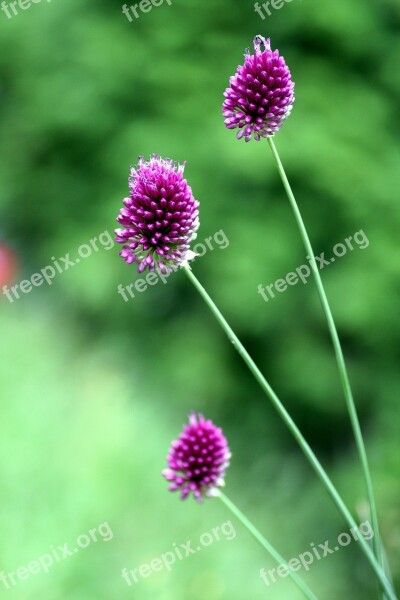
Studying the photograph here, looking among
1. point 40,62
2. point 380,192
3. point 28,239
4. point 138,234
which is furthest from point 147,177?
point 28,239

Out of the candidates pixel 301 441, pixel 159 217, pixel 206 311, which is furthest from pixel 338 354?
pixel 206 311

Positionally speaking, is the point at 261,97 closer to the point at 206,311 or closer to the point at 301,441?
the point at 301,441

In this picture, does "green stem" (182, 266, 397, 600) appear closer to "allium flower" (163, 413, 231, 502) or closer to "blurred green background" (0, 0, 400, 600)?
"allium flower" (163, 413, 231, 502)

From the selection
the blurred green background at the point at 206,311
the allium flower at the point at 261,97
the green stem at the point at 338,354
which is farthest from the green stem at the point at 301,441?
the blurred green background at the point at 206,311

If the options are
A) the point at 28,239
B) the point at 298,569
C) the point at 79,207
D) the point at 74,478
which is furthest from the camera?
the point at 28,239

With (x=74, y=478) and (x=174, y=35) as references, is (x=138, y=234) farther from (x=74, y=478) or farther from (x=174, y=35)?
(x=174, y=35)

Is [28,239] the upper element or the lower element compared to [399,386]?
upper

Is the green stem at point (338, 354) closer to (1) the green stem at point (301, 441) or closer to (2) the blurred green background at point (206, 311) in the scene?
(1) the green stem at point (301, 441)

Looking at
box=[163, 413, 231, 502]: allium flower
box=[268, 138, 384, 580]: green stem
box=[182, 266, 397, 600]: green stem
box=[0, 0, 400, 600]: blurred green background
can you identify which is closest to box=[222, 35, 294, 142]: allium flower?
box=[268, 138, 384, 580]: green stem
